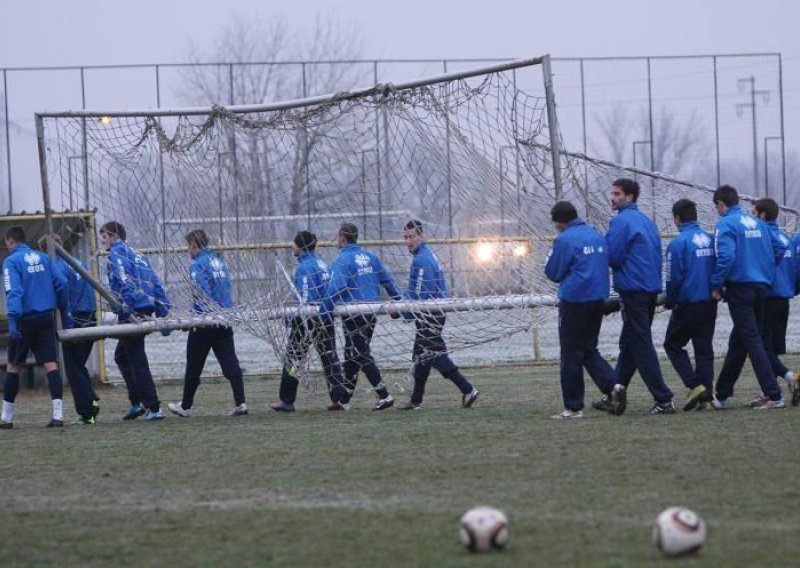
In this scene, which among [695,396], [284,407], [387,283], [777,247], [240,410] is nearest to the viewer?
[695,396]

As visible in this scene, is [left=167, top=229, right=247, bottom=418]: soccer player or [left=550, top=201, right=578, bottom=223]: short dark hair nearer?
[left=550, top=201, right=578, bottom=223]: short dark hair

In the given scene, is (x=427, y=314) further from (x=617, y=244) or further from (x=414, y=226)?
(x=617, y=244)

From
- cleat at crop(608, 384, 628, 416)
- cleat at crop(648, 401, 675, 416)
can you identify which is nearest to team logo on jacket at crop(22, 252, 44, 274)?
cleat at crop(608, 384, 628, 416)

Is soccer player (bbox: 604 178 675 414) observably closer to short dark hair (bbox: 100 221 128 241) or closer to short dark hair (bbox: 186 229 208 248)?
short dark hair (bbox: 186 229 208 248)

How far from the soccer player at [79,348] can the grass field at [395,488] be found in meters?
0.56

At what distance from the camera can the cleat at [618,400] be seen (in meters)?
11.4

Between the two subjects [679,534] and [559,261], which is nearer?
[679,534]

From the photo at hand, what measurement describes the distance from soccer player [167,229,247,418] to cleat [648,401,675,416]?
412 cm

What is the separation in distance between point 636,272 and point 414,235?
2.49 m

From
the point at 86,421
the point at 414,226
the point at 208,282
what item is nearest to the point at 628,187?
the point at 414,226

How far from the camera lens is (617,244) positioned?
36.9ft

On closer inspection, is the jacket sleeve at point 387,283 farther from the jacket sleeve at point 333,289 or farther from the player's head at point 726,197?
the player's head at point 726,197

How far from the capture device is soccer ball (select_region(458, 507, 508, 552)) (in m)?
5.68

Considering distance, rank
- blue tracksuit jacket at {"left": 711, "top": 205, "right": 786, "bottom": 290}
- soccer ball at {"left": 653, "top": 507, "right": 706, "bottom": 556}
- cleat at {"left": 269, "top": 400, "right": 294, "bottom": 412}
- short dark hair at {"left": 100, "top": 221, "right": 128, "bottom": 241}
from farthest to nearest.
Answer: cleat at {"left": 269, "top": 400, "right": 294, "bottom": 412}, short dark hair at {"left": 100, "top": 221, "right": 128, "bottom": 241}, blue tracksuit jacket at {"left": 711, "top": 205, "right": 786, "bottom": 290}, soccer ball at {"left": 653, "top": 507, "right": 706, "bottom": 556}
